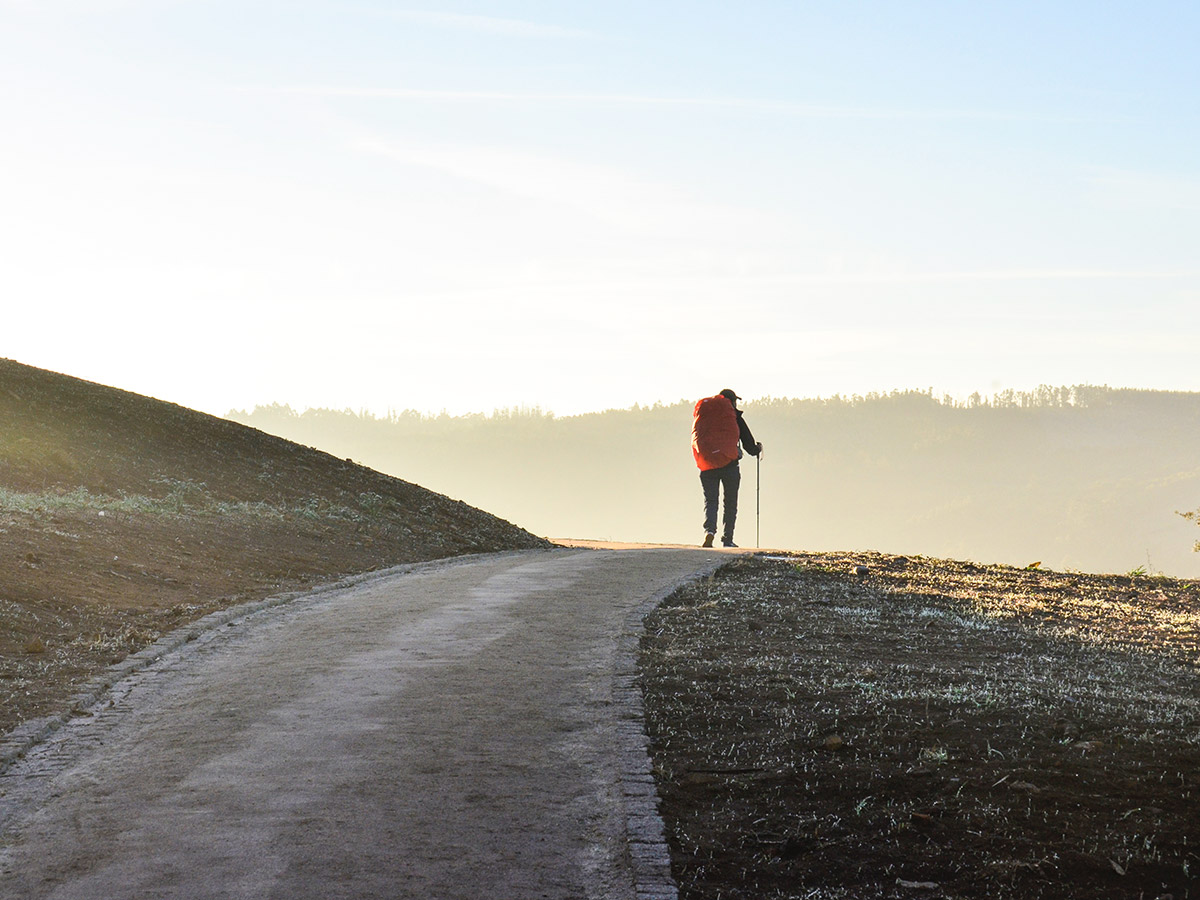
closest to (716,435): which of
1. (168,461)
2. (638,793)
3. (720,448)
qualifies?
(720,448)

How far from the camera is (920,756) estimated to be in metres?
6.19

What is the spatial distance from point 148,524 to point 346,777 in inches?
441

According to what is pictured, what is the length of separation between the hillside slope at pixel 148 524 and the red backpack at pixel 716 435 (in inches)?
144

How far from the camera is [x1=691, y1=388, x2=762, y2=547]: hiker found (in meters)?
23.4

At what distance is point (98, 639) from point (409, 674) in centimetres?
316

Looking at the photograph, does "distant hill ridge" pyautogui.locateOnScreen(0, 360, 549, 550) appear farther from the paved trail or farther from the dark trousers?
the paved trail

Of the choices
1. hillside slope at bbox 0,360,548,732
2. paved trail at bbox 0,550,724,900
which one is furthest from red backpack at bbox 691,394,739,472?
paved trail at bbox 0,550,724,900

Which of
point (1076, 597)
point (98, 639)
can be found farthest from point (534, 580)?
point (1076, 597)

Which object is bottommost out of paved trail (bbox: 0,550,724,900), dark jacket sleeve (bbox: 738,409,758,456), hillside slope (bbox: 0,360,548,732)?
paved trail (bbox: 0,550,724,900)

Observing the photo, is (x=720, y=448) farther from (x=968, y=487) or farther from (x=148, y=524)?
(x=968, y=487)

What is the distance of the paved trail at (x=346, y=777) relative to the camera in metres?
4.64

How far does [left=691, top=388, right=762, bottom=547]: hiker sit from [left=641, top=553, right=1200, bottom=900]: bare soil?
1186cm

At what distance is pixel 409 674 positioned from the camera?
8.28 metres

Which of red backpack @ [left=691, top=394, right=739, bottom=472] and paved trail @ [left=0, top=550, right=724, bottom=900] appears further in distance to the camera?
red backpack @ [left=691, top=394, right=739, bottom=472]
